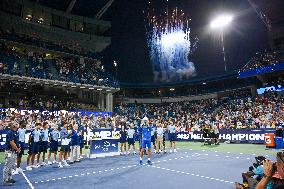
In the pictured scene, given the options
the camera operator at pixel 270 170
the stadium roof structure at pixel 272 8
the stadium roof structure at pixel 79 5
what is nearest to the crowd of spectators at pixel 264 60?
the stadium roof structure at pixel 272 8

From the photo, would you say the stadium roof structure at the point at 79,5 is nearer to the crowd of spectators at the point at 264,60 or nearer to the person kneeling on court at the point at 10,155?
the crowd of spectators at the point at 264,60

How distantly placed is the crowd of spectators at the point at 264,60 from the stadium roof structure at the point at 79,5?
82.8 ft

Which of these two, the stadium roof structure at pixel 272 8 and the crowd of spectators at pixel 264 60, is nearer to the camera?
the stadium roof structure at pixel 272 8

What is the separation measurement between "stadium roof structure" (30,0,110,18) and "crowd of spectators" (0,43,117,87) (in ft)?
27.5

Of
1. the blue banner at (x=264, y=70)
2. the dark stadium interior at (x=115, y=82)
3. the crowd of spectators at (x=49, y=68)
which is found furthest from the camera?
the blue banner at (x=264, y=70)

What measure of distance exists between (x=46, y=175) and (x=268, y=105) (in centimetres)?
2942

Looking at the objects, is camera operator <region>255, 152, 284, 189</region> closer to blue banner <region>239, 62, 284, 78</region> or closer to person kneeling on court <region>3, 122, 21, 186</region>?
person kneeling on court <region>3, 122, 21, 186</region>

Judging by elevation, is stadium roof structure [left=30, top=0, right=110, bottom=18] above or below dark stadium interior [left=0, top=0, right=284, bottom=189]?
above

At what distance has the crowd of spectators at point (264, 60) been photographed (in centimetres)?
4029

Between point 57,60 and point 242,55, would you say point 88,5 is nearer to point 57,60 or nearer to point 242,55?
point 57,60

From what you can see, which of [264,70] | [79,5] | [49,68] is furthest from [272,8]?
[49,68]

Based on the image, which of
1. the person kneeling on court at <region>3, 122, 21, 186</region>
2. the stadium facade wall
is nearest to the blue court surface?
the person kneeling on court at <region>3, 122, 21, 186</region>

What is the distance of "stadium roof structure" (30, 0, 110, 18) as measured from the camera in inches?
1764

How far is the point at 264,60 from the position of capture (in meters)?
42.1
